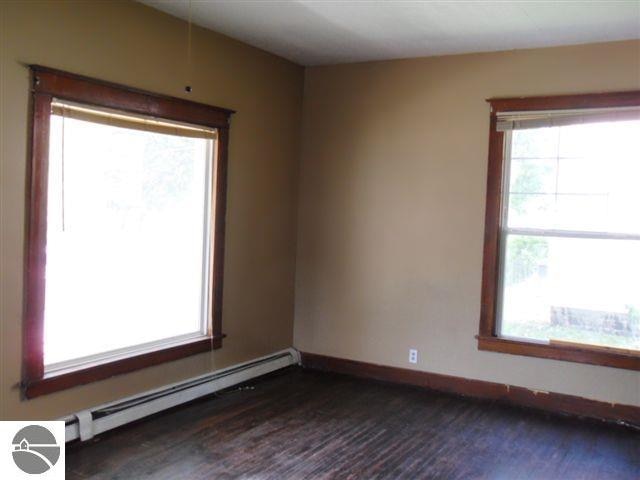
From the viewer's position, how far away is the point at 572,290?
4.26 meters

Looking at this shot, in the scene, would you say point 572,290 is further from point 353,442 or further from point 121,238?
point 121,238

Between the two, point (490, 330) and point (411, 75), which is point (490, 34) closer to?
point (411, 75)

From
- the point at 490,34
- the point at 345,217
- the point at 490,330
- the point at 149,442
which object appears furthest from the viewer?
the point at 345,217

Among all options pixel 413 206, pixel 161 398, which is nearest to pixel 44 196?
pixel 161 398

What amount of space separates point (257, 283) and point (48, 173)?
2030 mm

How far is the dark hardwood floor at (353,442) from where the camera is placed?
3.26 meters

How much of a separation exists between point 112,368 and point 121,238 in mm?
789

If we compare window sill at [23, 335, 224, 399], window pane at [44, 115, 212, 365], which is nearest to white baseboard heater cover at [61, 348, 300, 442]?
window sill at [23, 335, 224, 399]

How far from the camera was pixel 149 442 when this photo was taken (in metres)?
3.51

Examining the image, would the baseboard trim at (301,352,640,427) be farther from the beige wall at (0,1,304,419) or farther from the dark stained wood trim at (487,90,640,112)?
the dark stained wood trim at (487,90,640,112)

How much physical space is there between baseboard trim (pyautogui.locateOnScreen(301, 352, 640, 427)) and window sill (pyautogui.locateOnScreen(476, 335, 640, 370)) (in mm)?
267

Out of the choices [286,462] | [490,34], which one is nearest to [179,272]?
[286,462]

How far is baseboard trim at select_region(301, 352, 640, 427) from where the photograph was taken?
13.6ft

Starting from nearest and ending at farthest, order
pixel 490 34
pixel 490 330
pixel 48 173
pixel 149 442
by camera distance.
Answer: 1. pixel 48 173
2. pixel 149 442
3. pixel 490 34
4. pixel 490 330
